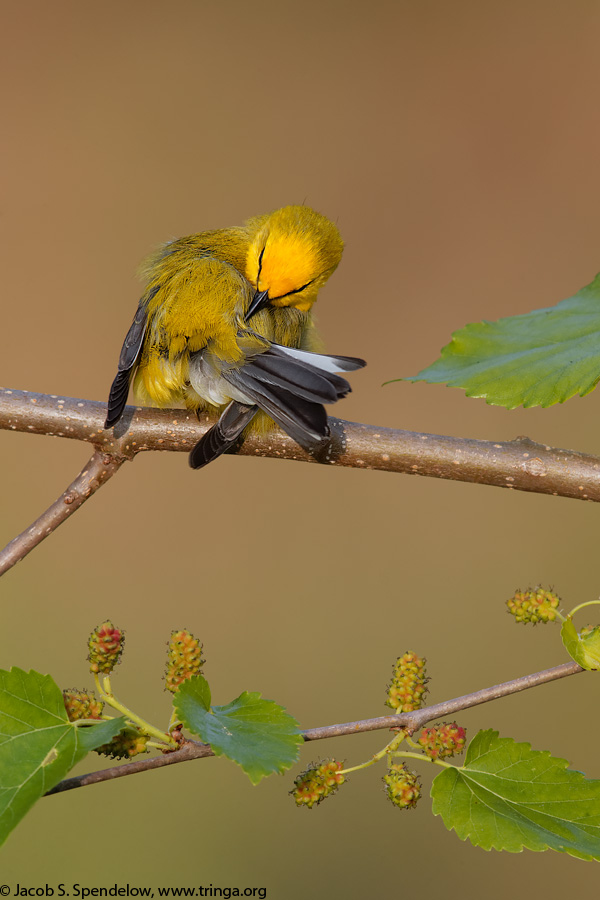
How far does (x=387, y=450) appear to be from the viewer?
741 millimetres

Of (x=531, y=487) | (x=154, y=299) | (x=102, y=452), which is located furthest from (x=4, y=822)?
(x=154, y=299)

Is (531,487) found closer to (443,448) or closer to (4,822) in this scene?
(443,448)

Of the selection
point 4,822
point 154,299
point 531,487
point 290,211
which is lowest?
point 4,822

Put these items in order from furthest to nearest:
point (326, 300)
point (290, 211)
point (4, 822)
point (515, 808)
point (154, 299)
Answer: point (326, 300), point (290, 211), point (154, 299), point (515, 808), point (4, 822)

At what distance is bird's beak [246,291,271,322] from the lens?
97 centimetres

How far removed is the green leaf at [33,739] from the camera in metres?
0.40

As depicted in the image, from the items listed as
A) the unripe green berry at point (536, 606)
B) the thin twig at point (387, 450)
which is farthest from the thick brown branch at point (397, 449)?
the unripe green berry at point (536, 606)

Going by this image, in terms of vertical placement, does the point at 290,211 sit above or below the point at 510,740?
above

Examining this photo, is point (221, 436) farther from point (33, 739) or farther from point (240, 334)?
point (33, 739)

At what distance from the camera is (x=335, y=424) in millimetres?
751

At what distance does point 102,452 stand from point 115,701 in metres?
0.29

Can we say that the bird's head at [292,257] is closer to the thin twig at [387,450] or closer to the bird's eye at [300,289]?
the bird's eye at [300,289]

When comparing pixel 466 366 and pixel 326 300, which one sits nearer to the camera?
pixel 466 366

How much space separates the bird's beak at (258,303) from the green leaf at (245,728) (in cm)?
56
